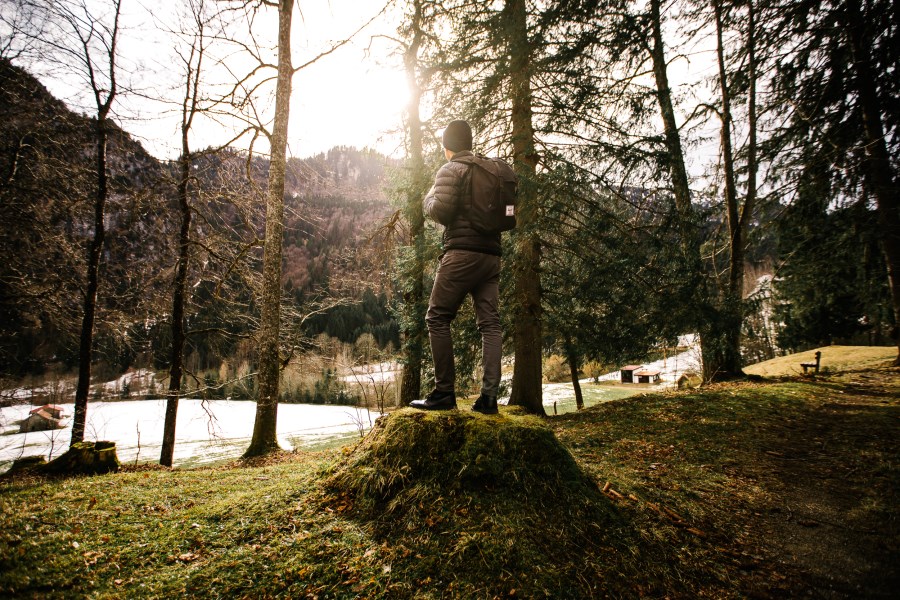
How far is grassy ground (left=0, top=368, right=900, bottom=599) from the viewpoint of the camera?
1.95m

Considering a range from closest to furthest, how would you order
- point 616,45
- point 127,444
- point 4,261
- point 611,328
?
point 616,45
point 611,328
point 4,261
point 127,444

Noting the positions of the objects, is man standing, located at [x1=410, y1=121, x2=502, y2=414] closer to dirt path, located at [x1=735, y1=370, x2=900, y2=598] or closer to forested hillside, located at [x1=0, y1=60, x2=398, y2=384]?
dirt path, located at [x1=735, y1=370, x2=900, y2=598]

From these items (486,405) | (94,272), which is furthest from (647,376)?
(94,272)

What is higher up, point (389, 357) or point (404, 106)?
point (404, 106)

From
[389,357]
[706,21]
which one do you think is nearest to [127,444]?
[389,357]

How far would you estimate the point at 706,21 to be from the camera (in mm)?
6082

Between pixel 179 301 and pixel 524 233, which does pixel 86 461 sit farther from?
pixel 524 233

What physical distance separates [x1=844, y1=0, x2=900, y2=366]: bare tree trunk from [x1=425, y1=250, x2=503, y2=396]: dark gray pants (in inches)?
212

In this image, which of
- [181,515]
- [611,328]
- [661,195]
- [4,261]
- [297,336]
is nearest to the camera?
[181,515]

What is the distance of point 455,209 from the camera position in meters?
3.08

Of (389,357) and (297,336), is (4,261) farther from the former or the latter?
(389,357)

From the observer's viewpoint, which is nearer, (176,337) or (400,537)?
(400,537)

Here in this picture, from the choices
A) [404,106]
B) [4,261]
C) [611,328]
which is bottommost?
[611,328]

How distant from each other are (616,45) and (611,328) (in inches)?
180
